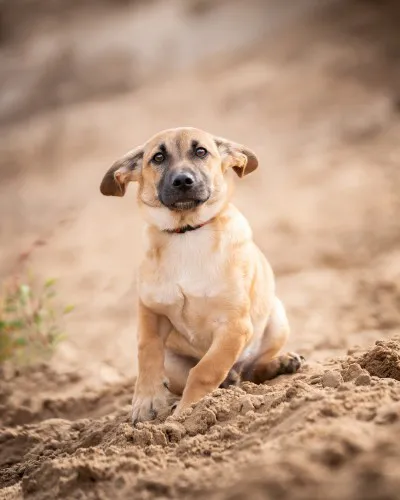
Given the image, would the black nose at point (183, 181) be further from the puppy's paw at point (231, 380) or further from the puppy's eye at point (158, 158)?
the puppy's paw at point (231, 380)

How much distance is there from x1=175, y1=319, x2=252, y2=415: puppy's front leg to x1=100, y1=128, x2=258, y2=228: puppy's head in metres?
0.69

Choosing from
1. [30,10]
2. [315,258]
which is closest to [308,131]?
[315,258]

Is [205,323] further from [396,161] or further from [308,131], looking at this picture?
[308,131]

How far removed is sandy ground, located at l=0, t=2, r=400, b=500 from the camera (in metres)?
2.69

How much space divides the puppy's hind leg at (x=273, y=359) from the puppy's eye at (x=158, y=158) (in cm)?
119

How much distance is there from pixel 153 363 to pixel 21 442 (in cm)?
106

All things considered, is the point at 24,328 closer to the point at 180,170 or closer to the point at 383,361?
the point at 180,170

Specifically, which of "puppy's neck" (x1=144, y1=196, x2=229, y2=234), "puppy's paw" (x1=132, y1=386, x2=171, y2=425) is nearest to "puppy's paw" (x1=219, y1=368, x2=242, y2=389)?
"puppy's paw" (x1=132, y1=386, x2=171, y2=425)

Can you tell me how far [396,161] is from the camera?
10.0m

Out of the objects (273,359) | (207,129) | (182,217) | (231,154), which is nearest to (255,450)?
(182,217)

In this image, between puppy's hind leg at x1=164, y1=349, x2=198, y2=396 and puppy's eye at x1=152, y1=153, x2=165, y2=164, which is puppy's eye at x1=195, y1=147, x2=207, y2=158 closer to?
puppy's eye at x1=152, y1=153, x2=165, y2=164

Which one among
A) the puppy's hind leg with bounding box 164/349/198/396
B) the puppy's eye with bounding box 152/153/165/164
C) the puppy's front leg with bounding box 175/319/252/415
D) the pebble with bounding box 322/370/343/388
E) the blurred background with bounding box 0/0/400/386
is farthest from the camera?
the blurred background with bounding box 0/0/400/386

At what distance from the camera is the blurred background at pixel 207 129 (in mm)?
6918

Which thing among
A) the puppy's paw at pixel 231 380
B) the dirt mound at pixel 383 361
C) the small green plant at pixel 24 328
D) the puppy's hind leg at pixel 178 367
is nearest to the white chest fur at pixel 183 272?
the puppy's hind leg at pixel 178 367
